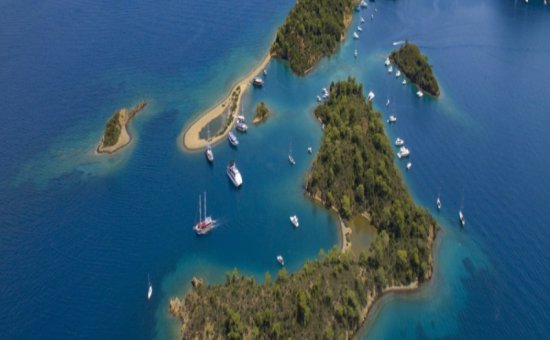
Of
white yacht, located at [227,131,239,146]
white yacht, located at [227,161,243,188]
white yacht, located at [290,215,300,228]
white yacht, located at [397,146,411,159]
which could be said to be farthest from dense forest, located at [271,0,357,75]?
white yacht, located at [290,215,300,228]

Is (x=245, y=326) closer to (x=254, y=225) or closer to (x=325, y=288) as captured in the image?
(x=325, y=288)

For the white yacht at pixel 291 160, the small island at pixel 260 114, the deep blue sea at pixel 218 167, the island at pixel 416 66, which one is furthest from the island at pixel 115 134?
the island at pixel 416 66

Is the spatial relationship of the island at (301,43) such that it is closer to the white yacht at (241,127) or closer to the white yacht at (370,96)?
the white yacht at (241,127)

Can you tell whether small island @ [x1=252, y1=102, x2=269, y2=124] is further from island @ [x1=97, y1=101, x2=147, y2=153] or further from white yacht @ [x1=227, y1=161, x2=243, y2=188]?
island @ [x1=97, y1=101, x2=147, y2=153]

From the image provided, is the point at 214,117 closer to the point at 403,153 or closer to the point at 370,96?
the point at 370,96

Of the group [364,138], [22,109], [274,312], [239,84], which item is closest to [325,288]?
[274,312]
